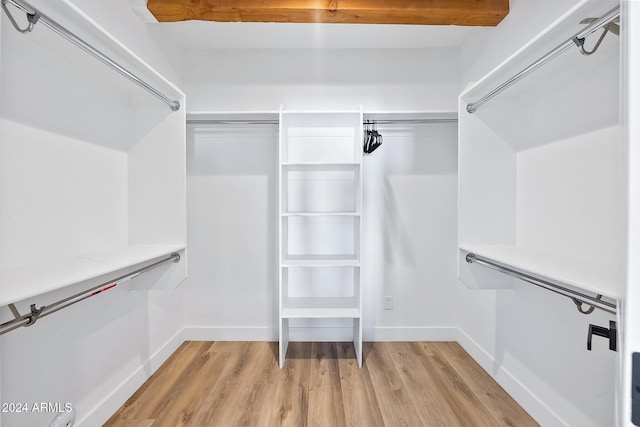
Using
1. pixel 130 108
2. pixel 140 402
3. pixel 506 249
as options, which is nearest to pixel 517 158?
pixel 506 249

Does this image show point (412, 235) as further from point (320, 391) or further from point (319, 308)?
point (320, 391)

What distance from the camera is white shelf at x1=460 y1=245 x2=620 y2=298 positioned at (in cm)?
98

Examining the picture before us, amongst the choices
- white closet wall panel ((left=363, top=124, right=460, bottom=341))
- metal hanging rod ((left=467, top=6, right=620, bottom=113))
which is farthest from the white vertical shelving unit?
metal hanging rod ((left=467, top=6, right=620, bottom=113))

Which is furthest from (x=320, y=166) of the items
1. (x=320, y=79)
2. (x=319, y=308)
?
(x=319, y=308)

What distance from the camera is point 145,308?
2.09m

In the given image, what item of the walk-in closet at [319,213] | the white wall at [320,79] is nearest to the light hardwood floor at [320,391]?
the walk-in closet at [319,213]

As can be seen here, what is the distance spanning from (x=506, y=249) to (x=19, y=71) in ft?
7.85

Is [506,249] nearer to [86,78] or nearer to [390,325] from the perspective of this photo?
[390,325]

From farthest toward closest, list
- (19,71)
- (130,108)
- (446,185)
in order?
(446,185), (130,108), (19,71)

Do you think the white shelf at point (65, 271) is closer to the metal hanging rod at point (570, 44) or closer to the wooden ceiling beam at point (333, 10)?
the wooden ceiling beam at point (333, 10)

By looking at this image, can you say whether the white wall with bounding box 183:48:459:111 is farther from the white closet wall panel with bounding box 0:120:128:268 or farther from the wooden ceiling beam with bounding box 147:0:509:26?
the white closet wall panel with bounding box 0:120:128:268

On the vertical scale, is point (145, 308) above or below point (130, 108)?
below

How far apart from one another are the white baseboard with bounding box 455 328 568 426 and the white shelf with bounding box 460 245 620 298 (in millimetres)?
817

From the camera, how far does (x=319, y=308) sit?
2336mm
